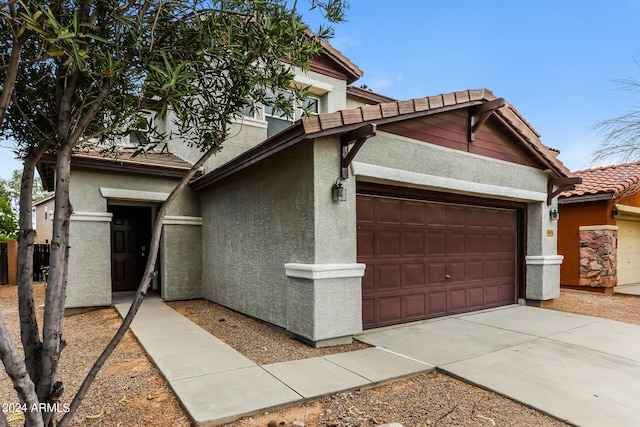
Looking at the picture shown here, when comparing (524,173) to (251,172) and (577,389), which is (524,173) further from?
(251,172)

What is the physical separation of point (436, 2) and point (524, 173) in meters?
5.82

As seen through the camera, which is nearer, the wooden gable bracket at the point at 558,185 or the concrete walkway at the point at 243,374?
the concrete walkway at the point at 243,374

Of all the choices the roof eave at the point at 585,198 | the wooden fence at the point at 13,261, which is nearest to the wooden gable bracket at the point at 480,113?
the roof eave at the point at 585,198

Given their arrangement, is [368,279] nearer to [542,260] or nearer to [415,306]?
[415,306]

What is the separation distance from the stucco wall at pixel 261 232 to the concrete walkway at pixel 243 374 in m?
1.32

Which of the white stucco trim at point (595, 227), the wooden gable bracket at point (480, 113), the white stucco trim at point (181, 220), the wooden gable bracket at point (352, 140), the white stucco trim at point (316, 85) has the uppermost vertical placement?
the white stucco trim at point (316, 85)

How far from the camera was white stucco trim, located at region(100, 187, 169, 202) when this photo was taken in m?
8.06

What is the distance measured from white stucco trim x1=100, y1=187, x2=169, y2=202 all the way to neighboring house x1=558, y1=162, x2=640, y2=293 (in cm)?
1181

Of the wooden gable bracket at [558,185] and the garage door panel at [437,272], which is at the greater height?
the wooden gable bracket at [558,185]

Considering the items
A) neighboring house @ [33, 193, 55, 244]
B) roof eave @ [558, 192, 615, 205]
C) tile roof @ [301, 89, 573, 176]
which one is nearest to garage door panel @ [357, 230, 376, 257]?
tile roof @ [301, 89, 573, 176]

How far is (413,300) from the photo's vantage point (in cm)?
Answer: 686

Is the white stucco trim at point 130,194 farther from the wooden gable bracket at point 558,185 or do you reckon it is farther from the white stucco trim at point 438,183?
the wooden gable bracket at point 558,185

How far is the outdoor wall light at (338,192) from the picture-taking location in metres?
5.31

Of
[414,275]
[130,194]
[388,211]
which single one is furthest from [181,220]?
[414,275]
